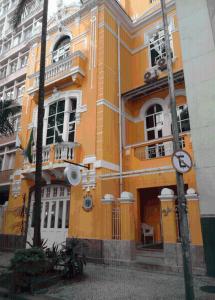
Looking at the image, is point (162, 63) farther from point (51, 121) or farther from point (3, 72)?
point (3, 72)

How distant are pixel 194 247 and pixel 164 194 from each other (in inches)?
78.1

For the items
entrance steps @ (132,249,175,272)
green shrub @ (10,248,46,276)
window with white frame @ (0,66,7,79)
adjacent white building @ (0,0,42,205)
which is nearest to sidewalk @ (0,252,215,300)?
entrance steps @ (132,249,175,272)

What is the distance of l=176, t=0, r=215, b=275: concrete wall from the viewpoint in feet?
28.2

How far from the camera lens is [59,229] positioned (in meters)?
12.7

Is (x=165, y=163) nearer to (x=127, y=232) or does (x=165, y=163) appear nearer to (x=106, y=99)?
(x=127, y=232)

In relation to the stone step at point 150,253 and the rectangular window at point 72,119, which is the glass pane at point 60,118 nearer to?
the rectangular window at point 72,119

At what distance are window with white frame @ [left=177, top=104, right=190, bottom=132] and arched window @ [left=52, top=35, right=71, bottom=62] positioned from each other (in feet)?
26.5

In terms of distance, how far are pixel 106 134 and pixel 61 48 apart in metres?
7.74

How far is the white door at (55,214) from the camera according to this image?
12.7 metres

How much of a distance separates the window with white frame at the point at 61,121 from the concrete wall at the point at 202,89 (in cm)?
671

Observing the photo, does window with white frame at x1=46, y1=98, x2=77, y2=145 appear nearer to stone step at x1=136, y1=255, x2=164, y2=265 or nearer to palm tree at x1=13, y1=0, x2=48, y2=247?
palm tree at x1=13, y1=0, x2=48, y2=247

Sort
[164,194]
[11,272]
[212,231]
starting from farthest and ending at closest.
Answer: [164,194] → [212,231] → [11,272]

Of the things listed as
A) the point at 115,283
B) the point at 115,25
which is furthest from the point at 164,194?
the point at 115,25

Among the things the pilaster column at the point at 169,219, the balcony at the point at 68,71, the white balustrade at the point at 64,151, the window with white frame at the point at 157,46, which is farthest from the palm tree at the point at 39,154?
the window with white frame at the point at 157,46
